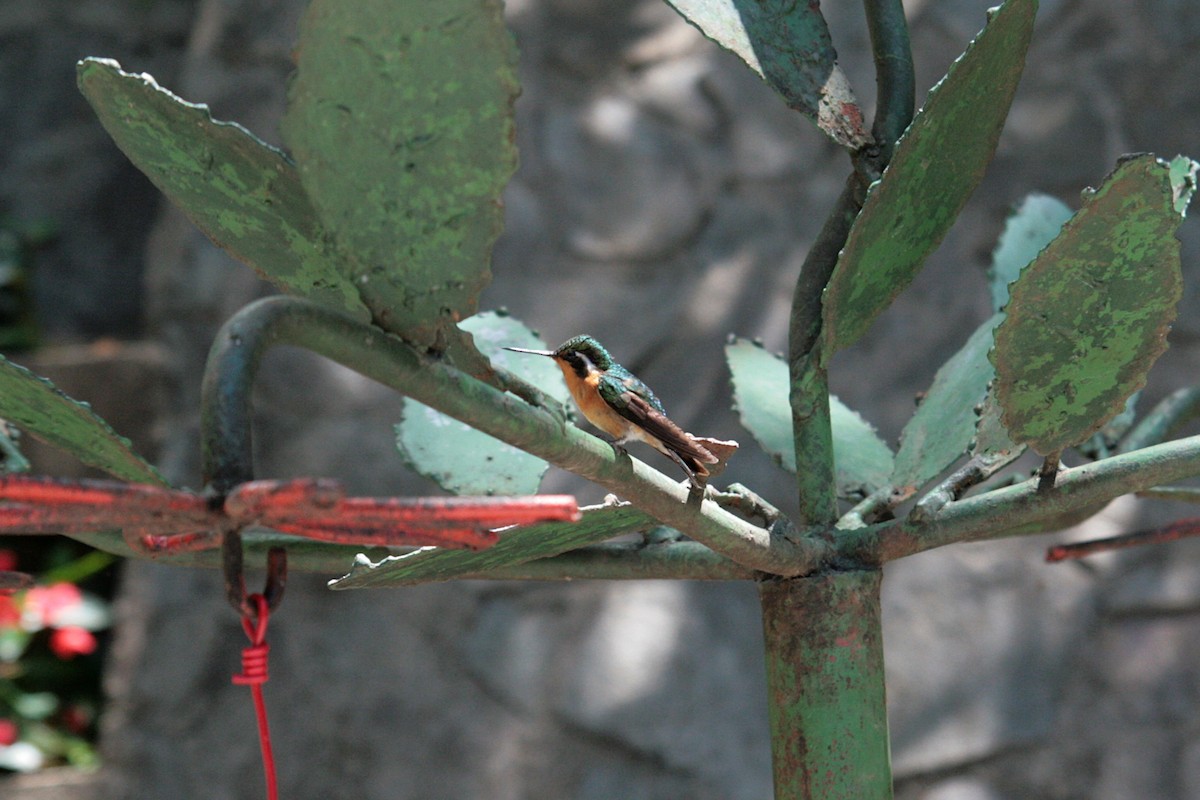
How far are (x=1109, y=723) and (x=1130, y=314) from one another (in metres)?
1.38

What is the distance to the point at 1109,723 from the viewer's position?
165 cm

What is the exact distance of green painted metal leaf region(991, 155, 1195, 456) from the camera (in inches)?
16.6

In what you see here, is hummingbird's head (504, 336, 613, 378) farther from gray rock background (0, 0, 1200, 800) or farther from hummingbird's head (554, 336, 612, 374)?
gray rock background (0, 0, 1200, 800)

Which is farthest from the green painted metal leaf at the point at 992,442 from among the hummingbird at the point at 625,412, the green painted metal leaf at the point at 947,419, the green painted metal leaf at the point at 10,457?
the green painted metal leaf at the point at 10,457

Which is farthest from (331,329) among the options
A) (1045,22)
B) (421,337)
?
(1045,22)

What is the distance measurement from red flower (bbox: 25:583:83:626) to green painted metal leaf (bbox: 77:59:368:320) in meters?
1.48

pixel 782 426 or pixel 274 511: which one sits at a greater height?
pixel 782 426

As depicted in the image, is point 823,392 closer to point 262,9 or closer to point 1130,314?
point 1130,314

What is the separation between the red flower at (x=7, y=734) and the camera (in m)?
1.70

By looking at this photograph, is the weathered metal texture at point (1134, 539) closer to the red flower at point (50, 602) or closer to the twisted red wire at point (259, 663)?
the twisted red wire at point (259, 663)

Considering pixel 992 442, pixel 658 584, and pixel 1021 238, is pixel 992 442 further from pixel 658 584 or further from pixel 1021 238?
pixel 658 584

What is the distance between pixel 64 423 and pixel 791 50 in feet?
1.07

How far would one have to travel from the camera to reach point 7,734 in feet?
5.59

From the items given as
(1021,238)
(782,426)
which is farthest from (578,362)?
(1021,238)
